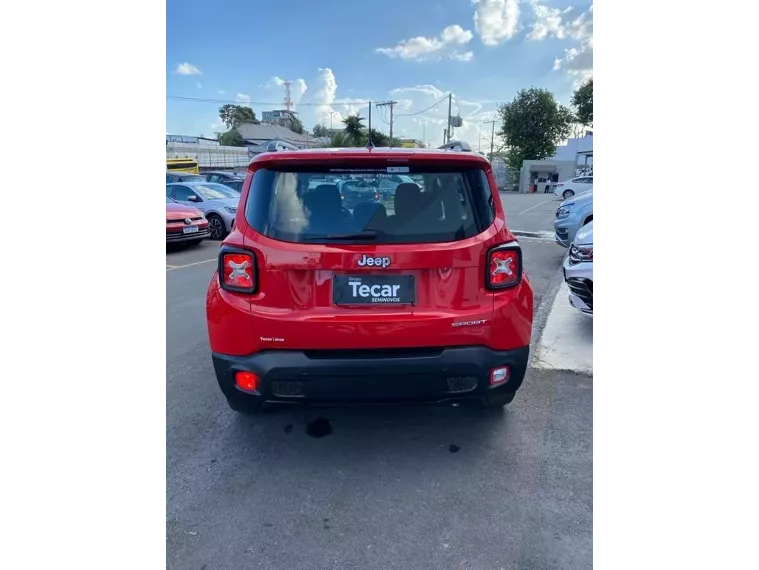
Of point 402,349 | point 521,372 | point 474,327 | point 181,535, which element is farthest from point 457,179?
point 181,535

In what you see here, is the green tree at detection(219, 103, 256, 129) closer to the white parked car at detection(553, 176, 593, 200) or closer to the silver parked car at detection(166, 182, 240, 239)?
the white parked car at detection(553, 176, 593, 200)

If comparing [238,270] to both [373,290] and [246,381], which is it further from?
[373,290]

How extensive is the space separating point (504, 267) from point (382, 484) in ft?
4.51

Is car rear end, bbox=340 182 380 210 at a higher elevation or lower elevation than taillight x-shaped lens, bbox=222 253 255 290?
higher

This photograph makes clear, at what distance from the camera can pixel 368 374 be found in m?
2.57

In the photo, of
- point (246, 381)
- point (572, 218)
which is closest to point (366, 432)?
point (246, 381)

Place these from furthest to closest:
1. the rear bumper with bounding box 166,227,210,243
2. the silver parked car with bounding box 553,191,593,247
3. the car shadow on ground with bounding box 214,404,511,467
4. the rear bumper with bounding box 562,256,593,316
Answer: the rear bumper with bounding box 166,227,210,243 → the silver parked car with bounding box 553,191,593,247 → the rear bumper with bounding box 562,256,593,316 → the car shadow on ground with bounding box 214,404,511,467

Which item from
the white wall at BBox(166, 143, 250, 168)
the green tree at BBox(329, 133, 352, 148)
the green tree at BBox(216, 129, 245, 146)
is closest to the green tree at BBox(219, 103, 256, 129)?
the green tree at BBox(216, 129, 245, 146)

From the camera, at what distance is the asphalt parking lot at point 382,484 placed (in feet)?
7.29

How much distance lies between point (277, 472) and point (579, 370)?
2.75 m

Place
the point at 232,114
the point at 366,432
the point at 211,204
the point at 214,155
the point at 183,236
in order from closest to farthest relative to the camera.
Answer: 1. the point at 366,432
2. the point at 183,236
3. the point at 211,204
4. the point at 214,155
5. the point at 232,114

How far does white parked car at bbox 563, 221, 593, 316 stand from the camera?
192 inches

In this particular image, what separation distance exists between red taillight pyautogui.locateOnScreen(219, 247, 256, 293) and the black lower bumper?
1.23 feet

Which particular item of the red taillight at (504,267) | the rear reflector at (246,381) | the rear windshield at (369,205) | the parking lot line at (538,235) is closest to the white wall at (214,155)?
the parking lot line at (538,235)
